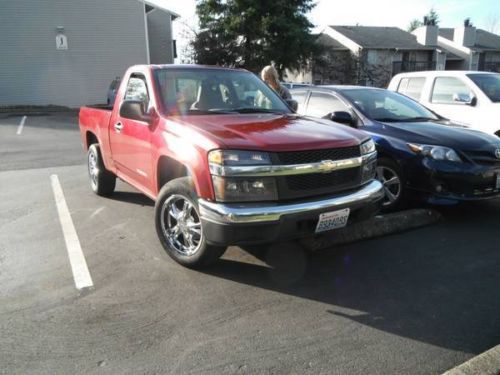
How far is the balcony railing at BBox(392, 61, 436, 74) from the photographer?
118ft

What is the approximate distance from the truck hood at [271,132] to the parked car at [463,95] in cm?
463

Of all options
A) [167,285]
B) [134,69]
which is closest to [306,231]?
[167,285]

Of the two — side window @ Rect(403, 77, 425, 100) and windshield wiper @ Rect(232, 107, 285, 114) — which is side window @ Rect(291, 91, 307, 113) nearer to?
windshield wiper @ Rect(232, 107, 285, 114)

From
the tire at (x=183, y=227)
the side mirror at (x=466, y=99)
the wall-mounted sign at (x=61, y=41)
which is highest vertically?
the wall-mounted sign at (x=61, y=41)

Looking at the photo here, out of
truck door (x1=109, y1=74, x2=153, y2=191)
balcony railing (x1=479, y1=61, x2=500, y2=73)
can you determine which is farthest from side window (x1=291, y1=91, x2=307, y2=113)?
balcony railing (x1=479, y1=61, x2=500, y2=73)

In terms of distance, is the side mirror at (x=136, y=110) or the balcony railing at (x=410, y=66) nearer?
the side mirror at (x=136, y=110)

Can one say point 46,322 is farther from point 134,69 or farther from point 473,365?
point 134,69

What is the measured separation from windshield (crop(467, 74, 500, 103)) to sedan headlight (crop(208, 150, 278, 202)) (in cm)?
612

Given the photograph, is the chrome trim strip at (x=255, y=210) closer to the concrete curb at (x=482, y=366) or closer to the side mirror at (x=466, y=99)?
the concrete curb at (x=482, y=366)

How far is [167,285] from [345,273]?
1571mm

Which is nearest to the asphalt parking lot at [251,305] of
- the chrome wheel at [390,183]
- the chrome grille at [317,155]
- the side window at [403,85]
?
the chrome wheel at [390,183]

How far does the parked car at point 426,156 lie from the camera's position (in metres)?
4.94

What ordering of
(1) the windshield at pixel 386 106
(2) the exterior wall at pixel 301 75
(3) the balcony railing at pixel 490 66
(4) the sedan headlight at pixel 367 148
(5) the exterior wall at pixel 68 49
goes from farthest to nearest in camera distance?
1. (3) the balcony railing at pixel 490 66
2. (2) the exterior wall at pixel 301 75
3. (5) the exterior wall at pixel 68 49
4. (1) the windshield at pixel 386 106
5. (4) the sedan headlight at pixel 367 148

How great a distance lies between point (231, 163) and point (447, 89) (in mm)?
6571
